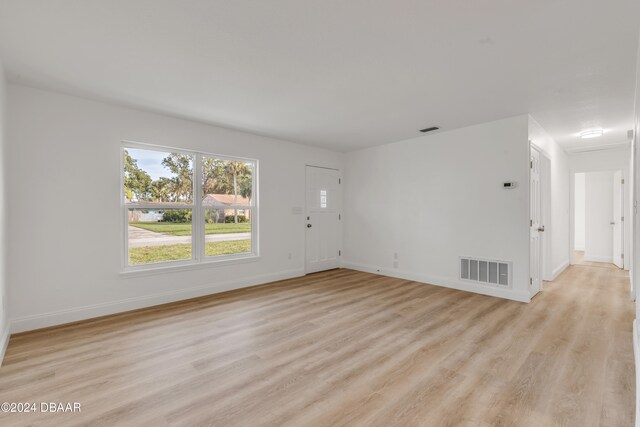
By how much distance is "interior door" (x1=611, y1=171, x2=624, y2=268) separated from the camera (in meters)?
6.17

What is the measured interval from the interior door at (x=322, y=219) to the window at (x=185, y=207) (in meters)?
1.26

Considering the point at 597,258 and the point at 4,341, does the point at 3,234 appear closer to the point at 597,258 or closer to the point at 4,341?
the point at 4,341

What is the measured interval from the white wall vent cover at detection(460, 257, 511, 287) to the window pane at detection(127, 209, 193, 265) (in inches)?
168

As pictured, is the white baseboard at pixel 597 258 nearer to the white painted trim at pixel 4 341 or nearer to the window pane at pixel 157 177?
the window pane at pixel 157 177

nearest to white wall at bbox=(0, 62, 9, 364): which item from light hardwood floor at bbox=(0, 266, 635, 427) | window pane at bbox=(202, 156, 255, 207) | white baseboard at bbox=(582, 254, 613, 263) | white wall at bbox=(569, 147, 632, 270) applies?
light hardwood floor at bbox=(0, 266, 635, 427)

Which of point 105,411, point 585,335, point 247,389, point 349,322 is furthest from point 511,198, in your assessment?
point 105,411

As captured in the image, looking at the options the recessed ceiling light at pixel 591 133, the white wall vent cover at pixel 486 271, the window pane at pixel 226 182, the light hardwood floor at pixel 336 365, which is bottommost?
the light hardwood floor at pixel 336 365

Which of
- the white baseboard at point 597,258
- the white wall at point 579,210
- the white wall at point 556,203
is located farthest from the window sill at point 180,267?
the white wall at point 579,210

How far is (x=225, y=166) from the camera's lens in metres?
4.91

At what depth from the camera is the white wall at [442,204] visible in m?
4.23

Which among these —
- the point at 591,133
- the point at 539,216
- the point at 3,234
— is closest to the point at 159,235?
the point at 3,234

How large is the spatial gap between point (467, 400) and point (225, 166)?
4366 millimetres

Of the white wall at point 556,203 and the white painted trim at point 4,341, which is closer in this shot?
the white painted trim at point 4,341

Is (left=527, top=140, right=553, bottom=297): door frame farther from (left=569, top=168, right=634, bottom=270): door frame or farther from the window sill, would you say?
the window sill
